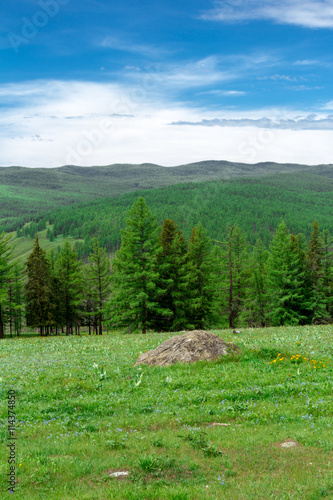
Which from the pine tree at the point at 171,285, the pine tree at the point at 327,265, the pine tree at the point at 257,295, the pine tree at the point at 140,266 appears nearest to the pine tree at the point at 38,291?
the pine tree at the point at 140,266

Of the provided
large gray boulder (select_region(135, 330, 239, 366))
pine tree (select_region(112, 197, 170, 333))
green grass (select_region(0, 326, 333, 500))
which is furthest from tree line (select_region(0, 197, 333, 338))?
green grass (select_region(0, 326, 333, 500))

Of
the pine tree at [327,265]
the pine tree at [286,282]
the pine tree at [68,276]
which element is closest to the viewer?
the pine tree at [286,282]

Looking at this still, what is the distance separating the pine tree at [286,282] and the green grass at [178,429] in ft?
117

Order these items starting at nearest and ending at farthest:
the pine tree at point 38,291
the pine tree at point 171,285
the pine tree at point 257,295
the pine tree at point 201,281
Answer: the pine tree at point 171,285, the pine tree at point 201,281, the pine tree at point 38,291, the pine tree at point 257,295

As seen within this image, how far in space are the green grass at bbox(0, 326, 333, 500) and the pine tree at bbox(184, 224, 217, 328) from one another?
3047 cm

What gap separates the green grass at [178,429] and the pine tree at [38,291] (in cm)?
3927

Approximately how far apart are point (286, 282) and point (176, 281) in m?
15.3

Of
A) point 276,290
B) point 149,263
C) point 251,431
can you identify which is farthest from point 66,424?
point 276,290

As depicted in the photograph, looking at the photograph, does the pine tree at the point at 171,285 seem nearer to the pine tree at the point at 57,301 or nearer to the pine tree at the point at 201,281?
the pine tree at the point at 201,281

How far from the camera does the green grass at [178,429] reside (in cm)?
627

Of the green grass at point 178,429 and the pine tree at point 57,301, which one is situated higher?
the green grass at point 178,429

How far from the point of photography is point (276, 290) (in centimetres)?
5128

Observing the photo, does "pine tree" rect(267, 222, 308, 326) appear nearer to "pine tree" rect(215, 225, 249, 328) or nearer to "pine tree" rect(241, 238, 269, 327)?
"pine tree" rect(215, 225, 249, 328)

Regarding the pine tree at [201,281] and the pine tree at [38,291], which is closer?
the pine tree at [201,281]
